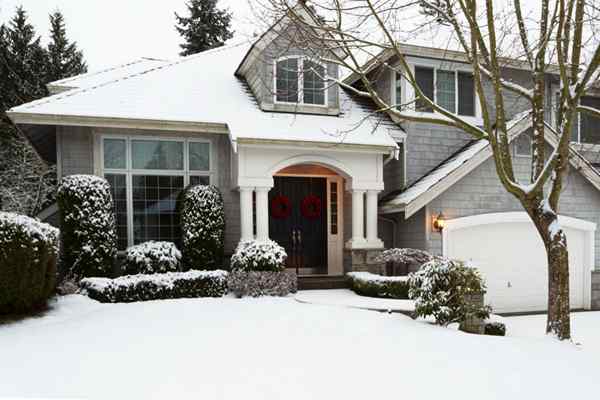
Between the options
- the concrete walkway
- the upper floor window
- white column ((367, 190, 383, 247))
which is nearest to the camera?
the concrete walkway

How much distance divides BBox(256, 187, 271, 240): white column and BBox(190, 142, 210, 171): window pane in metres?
1.61

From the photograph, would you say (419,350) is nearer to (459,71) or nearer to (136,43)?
(459,71)

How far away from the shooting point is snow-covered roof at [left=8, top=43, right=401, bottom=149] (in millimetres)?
9164

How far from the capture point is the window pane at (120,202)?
32.2 ft

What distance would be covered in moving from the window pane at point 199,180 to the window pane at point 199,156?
0.62 feet

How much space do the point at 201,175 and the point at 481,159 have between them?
259 inches

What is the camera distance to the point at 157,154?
10125 mm

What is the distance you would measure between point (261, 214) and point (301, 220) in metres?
2.24

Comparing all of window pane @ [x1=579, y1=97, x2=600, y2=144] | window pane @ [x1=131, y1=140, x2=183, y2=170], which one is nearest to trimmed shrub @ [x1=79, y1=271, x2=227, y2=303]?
window pane @ [x1=131, y1=140, x2=183, y2=170]

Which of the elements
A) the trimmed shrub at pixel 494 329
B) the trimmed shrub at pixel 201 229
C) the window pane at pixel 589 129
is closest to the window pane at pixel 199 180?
the trimmed shrub at pixel 201 229

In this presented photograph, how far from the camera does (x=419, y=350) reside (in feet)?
17.0

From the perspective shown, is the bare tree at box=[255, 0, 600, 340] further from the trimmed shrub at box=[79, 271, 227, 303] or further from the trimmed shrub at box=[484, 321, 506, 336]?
the trimmed shrub at box=[79, 271, 227, 303]

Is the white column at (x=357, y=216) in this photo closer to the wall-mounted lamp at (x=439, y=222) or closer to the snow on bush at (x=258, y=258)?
the wall-mounted lamp at (x=439, y=222)

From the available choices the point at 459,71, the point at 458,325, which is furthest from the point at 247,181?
the point at 459,71
